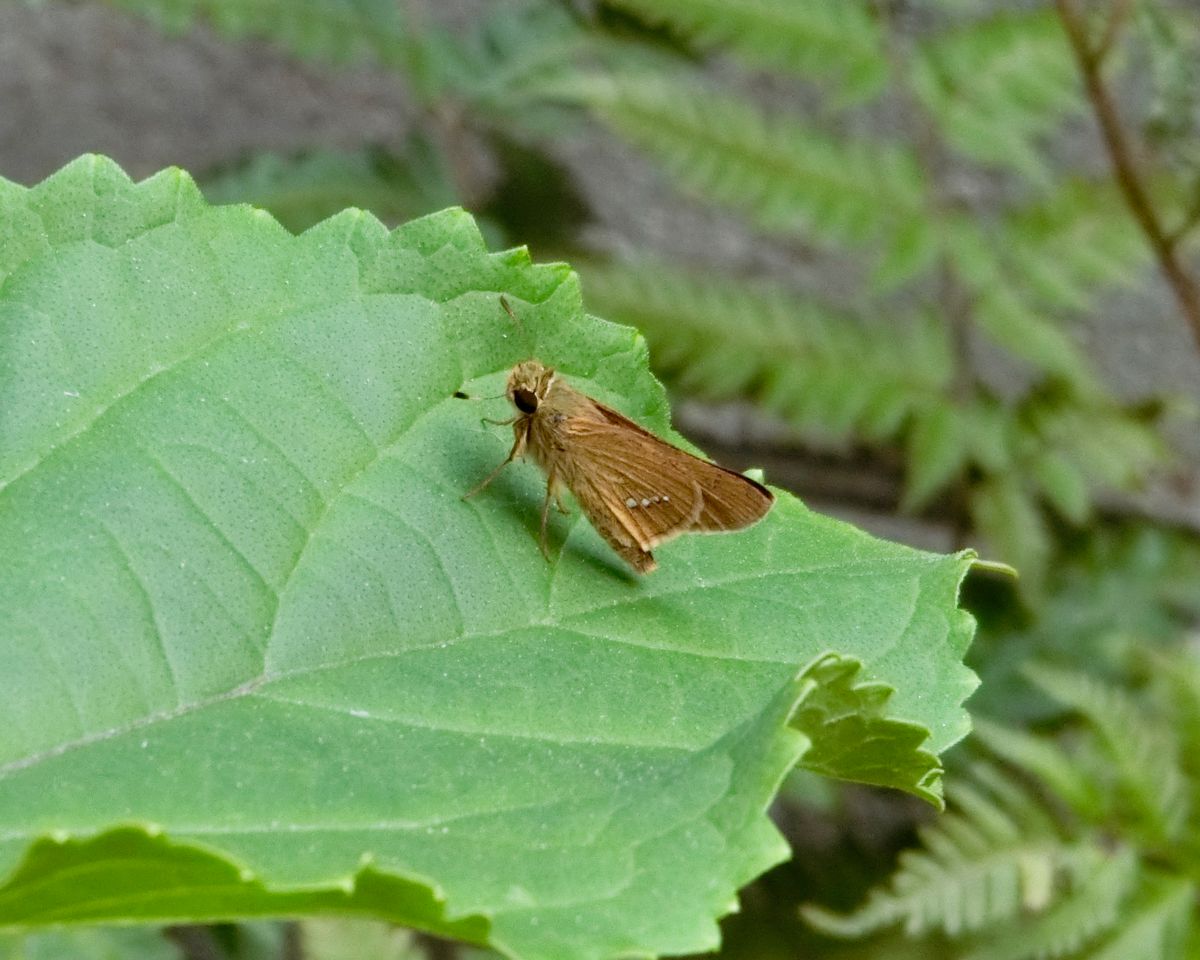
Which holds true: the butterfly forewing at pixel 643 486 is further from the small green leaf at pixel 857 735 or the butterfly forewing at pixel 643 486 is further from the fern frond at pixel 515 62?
the fern frond at pixel 515 62

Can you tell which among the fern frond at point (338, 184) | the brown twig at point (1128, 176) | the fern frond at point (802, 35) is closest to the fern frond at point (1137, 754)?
the brown twig at point (1128, 176)

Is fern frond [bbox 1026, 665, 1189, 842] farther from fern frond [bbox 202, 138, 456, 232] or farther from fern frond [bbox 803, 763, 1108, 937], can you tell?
fern frond [bbox 202, 138, 456, 232]

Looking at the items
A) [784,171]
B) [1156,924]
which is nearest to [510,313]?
[1156,924]

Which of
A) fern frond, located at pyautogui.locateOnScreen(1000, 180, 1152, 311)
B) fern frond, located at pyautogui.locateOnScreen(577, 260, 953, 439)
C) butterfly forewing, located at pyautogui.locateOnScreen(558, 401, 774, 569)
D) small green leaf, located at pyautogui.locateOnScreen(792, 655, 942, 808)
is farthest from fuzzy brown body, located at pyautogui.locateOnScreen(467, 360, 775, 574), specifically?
fern frond, located at pyautogui.locateOnScreen(1000, 180, 1152, 311)

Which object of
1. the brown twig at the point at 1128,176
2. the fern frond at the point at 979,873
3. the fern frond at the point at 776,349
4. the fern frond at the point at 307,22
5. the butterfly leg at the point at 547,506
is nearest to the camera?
the butterfly leg at the point at 547,506

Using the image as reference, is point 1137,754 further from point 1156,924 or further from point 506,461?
point 506,461
